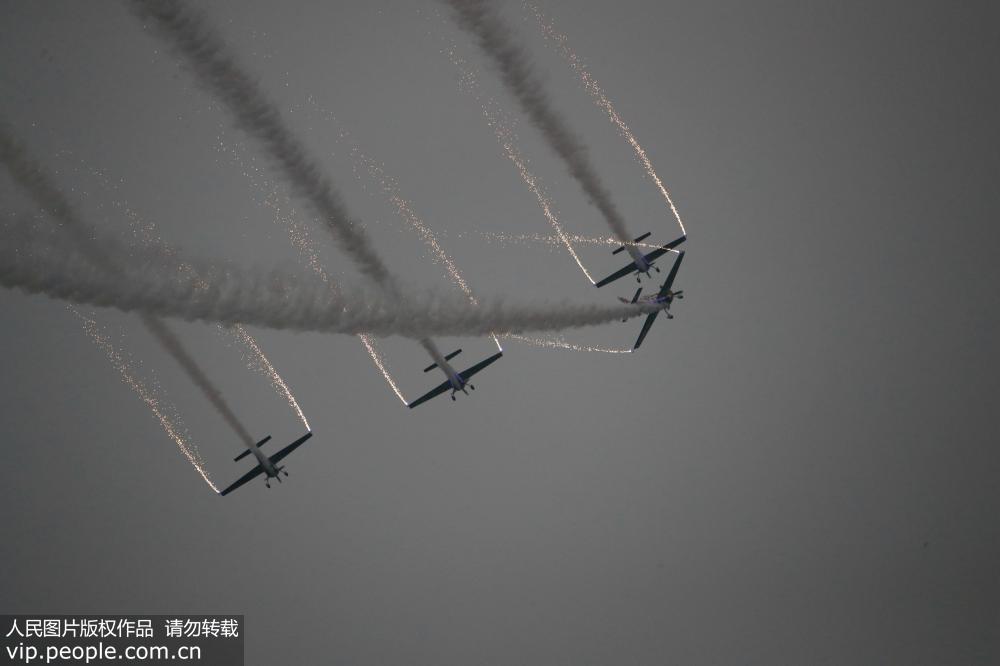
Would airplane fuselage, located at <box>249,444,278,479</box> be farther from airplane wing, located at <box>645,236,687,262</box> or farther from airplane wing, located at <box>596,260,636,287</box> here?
airplane wing, located at <box>645,236,687,262</box>

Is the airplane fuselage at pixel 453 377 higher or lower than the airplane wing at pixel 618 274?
lower

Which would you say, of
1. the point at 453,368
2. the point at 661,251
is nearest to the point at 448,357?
the point at 453,368

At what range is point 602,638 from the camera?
2387 inches

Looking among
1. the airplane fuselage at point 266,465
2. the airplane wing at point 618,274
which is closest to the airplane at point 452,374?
the airplane fuselage at point 266,465

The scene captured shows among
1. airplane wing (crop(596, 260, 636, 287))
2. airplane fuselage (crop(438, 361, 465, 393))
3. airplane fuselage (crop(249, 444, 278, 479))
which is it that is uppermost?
airplane fuselage (crop(249, 444, 278, 479))

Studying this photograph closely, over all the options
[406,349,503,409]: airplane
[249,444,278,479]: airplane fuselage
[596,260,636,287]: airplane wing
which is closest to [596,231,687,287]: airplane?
[596,260,636,287]: airplane wing

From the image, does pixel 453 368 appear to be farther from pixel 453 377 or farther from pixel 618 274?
pixel 618 274

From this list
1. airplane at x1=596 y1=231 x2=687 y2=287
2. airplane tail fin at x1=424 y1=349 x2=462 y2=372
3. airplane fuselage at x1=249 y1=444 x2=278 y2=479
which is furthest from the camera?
airplane at x1=596 y1=231 x2=687 y2=287

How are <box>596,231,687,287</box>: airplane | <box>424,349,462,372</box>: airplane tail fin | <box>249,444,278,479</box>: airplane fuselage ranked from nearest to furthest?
<box>424,349,462,372</box>: airplane tail fin
<box>249,444,278,479</box>: airplane fuselage
<box>596,231,687,287</box>: airplane

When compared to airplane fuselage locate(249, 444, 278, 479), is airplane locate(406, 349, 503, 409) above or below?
below

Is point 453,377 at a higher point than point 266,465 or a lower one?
lower

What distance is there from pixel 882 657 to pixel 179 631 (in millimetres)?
43679

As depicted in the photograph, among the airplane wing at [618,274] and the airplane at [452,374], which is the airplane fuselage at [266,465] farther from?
the airplane wing at [618,274]

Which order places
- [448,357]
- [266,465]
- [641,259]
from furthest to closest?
[641,259], [266,465], [448,357]
